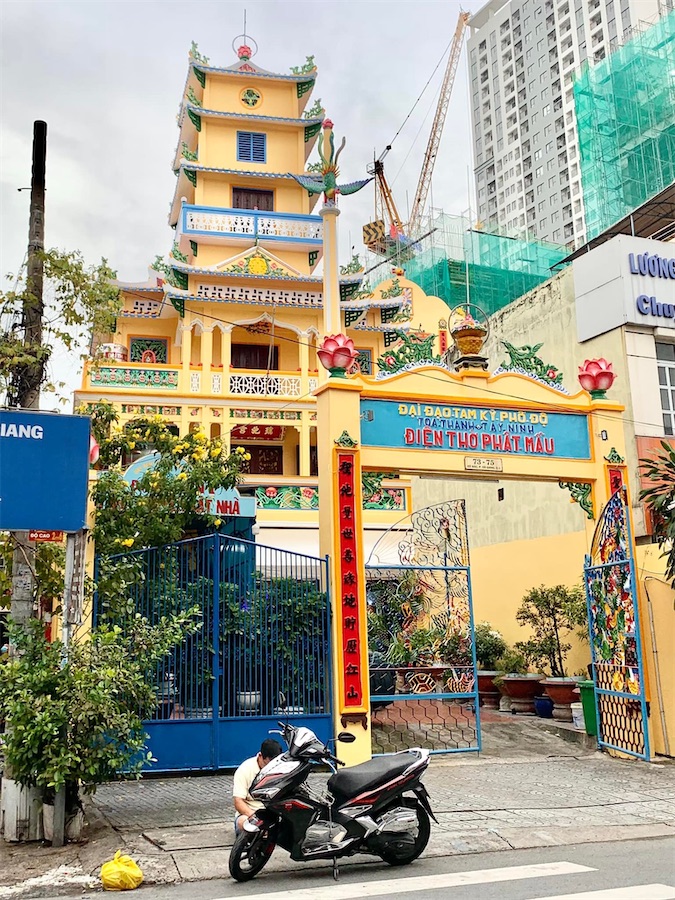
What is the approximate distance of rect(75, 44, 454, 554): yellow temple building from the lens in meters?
20.8

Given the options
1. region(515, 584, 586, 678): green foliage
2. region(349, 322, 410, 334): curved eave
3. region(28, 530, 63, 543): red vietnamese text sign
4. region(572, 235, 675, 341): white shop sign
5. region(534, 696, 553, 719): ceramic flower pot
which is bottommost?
region(534, 696, 553, 719): ceramic flower pot

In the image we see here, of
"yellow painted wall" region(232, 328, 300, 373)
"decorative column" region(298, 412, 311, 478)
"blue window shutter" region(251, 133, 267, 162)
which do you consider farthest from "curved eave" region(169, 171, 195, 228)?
"decorative column" region(298, 412, 311, 478)

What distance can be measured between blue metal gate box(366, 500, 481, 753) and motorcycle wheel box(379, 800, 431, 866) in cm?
387

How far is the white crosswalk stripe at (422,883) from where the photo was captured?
539 centimetres

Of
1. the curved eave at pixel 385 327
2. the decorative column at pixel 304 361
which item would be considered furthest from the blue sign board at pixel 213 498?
the curved eave at pixel 385 327

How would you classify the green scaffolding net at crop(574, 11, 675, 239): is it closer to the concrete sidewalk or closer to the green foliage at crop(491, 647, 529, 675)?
the green foliage at crop(491, 647, 529, 675)

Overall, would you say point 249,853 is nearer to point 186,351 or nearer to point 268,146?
point 186,351

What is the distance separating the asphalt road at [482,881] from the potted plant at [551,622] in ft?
26.8

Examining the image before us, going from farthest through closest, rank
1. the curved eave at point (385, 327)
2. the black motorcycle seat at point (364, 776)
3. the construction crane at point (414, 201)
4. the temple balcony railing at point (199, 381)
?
the construction crane at point (414, 201)
the curved eave at point (385, 327)
the temple balcony railing at point (199, 381)
the black motorcycle seat at point (364, 776)

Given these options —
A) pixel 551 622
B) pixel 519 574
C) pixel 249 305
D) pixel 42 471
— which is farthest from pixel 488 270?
pixel 42 471

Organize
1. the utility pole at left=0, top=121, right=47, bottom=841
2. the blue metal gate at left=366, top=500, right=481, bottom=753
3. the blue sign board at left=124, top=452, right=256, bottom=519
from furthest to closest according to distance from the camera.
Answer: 1. the blue sign board at left=124, top=452, right=256, bottom=519
2. the blue metal gate at left=366, top=500, right=481, bottom=753
3. the utility pole at left=0, top=121, right=47, bottom=841

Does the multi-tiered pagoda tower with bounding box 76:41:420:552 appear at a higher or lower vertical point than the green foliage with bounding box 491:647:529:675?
higher

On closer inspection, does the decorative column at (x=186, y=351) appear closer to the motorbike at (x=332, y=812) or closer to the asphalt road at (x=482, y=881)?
the motorbike at (x=332, y=812)

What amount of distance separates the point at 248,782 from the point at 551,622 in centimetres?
1062
